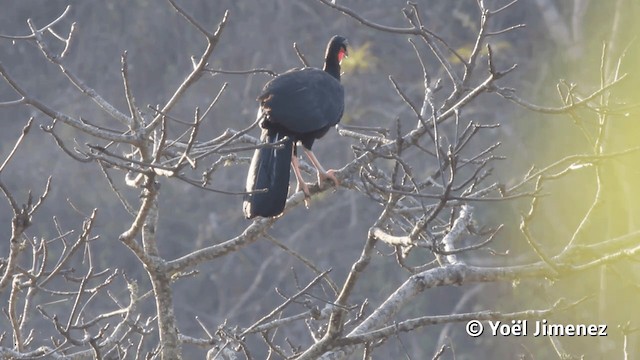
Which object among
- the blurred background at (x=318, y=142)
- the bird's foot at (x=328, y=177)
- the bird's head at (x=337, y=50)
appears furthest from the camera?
the blurred background at (x=318, y=142)

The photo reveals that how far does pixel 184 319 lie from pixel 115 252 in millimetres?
1319

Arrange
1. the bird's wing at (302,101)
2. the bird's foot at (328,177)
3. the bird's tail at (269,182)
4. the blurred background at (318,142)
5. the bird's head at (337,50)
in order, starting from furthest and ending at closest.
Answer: the blurred background at (318,142) < the bird's head at (337,50) < the bird's wing at (302,101) < the bird's foot at (328,177) < the bird's tail at (269,182)

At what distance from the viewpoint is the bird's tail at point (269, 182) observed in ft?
15.3

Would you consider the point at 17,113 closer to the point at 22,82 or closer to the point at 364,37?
the point at 22,82

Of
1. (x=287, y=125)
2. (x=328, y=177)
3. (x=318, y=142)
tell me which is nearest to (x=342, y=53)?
(x=287, y=125)

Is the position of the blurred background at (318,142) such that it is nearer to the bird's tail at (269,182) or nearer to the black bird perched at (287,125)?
the black bird perched at (287,125)

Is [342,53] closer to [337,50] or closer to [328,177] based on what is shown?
[337,50]

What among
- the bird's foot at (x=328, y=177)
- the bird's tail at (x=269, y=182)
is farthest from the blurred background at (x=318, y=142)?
the bird's tail at (x=269, y=182)

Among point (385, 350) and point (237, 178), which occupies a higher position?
point (237, 178)

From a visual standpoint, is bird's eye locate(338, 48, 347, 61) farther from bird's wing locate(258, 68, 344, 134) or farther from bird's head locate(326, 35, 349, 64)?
bird's wing locate(258, 68, 344, 134)

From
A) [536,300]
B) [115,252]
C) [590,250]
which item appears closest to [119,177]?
[115,252]

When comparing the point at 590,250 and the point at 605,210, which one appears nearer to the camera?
the point at 590,250

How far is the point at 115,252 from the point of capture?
50.6 ft

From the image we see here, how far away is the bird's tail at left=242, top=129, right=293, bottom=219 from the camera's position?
15.3 feet
